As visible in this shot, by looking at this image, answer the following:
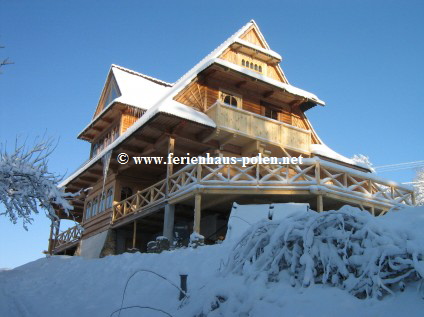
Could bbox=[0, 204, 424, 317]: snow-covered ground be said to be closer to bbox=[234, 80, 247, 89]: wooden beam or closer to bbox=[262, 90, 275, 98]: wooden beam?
bbox=[234, 80, 247, 89]: wooden beam

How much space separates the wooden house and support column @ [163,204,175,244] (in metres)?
0.04

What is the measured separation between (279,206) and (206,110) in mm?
6431

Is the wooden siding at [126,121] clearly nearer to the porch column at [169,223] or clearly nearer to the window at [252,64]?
the window at [252,64]

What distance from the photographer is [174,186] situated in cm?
1670

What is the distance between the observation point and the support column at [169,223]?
16172 mm

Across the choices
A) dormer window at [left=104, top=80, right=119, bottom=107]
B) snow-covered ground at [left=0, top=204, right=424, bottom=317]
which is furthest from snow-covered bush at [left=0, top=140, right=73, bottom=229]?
dormer window at [left=104, top=80, right=119, bottom=107]

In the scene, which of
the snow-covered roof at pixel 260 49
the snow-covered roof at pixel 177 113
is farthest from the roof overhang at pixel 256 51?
the snow-covered roof at pixel 177 113

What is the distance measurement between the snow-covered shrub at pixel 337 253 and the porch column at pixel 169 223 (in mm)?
9903

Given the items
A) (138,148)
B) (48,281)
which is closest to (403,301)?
(48,281)

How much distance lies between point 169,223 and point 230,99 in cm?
655

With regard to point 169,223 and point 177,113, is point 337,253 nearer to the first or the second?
point 169,223

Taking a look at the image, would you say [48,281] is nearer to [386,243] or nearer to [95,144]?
[386,243]

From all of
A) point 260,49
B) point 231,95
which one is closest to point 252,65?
point 260,49

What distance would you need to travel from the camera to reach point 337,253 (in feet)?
17.6
